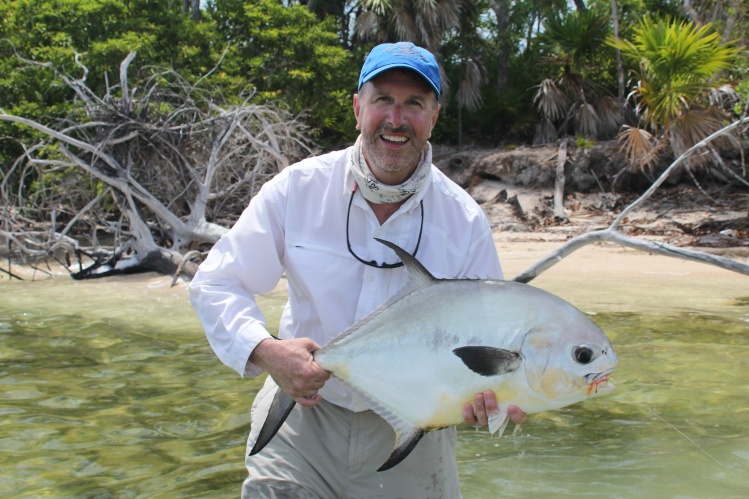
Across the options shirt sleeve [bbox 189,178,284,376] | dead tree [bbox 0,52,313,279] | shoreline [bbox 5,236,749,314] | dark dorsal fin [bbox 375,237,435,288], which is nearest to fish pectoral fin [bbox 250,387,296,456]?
shirt sleeve [bbox 189,178,284,376]

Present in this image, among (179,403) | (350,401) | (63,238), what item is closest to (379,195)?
(350,401)

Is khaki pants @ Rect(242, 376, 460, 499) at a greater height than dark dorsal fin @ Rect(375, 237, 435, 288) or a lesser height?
lesser

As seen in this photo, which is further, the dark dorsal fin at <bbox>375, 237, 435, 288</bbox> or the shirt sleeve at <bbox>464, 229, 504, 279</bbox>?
the shirt sleeve at <bbox>464, 229, 504, 279</bbox>

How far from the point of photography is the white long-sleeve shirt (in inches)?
104

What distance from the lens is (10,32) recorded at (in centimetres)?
1616

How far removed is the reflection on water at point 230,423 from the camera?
4.08 m


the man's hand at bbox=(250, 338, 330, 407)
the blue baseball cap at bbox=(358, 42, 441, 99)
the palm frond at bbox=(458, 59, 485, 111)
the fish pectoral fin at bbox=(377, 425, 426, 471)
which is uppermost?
the palm frond at bbox=(458, 59, 485, 111)

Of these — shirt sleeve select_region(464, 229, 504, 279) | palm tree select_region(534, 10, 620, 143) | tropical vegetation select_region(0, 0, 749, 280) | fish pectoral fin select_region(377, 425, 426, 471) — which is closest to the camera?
fish pectoral fin select_region(377, 425, 426, 471)

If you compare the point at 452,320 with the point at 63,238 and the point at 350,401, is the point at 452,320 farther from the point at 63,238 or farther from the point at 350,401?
the point at 63,238

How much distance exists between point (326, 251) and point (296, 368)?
570 mm

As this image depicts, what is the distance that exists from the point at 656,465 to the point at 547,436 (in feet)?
2.36

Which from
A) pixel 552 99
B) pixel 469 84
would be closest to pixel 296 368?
pixel 552 99

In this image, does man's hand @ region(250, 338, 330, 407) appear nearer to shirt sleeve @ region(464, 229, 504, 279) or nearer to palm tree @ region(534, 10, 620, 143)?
shirt sleeve @ region(464, 229, 504, 279)

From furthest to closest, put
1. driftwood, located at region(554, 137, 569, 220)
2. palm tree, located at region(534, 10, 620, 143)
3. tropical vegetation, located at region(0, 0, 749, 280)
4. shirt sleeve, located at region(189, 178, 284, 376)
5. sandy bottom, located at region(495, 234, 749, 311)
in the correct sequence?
1. palm tree, located at region(534, 10, 620, 143)
2. driftwood, located at region(554, 137, 569, 220)
3. tropical vegetation, located at region(0, 0, 749, 280)
4. sandy bottom, located at region(495, 234, 749, 311)
5. shirt sleeve, located at region(189, 178, 284, 376)
